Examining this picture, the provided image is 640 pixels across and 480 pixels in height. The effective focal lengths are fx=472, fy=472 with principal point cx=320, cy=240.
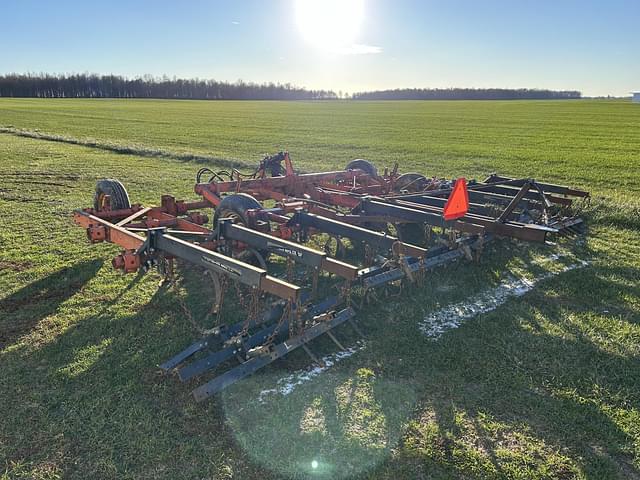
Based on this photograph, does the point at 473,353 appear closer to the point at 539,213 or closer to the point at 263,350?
the point at 263,350

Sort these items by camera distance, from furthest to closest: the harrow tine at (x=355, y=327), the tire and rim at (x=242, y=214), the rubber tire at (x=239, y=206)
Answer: the rubber tire at (x=239, y=206), the tire and rim at (x=242, y=214), the harrow tine at (x=355, y=327)

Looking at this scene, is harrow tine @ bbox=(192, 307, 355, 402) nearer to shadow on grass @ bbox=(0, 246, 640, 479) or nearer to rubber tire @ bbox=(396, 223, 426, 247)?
shadow on grass @ bbox=(0, 246, 640, 479)

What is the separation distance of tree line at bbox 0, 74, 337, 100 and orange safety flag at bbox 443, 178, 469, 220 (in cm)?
13624

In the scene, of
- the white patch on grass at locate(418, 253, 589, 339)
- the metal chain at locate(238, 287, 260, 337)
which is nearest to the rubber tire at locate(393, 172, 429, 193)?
the white patch on grass at locate(418, 253, 589, 339)

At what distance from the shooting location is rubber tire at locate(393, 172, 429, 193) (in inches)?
356

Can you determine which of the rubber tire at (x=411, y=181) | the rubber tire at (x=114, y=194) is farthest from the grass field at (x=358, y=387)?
the rubber tire at (x=411, y=181)

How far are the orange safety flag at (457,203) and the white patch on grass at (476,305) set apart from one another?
1.06m

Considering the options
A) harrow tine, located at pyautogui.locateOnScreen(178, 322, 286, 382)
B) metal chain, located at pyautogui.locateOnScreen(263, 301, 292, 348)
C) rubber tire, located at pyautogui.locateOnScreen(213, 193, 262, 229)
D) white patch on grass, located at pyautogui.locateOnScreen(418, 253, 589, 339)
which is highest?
rubber tire, located at pyautogui.locateOnScreen(213, 193, 262, 229)

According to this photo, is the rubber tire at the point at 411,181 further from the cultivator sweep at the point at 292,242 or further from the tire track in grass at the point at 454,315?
the tire track in grass at the point at 454,315

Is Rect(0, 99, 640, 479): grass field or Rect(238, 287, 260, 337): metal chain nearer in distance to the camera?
Rect(0, 99, 640, 479): grass field

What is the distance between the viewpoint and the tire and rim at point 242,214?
5426 millimetres

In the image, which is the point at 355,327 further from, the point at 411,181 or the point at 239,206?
the point at 411,181

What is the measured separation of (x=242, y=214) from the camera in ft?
18.4

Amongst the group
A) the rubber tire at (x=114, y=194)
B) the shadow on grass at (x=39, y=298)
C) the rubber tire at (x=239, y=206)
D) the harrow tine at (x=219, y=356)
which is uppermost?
the rubber tire at (x=239, y=206)
